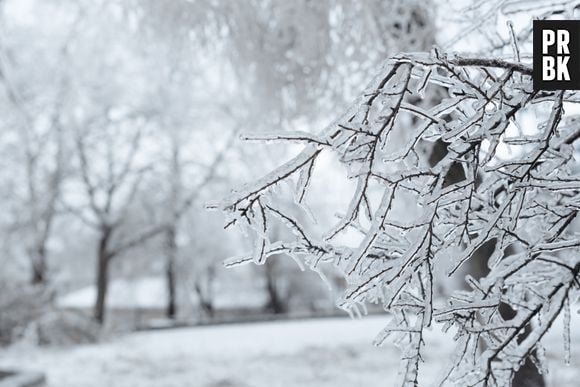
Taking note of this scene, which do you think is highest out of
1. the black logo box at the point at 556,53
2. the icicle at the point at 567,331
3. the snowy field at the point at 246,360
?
the black logo box at the point at 556,53

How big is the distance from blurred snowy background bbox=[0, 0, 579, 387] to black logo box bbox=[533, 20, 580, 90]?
924 mm

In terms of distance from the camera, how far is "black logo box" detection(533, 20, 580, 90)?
1.64m

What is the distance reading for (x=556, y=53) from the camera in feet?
6.00

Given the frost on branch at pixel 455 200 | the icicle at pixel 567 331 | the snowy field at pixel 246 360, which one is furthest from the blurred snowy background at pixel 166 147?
the icicle at pixel 567 331

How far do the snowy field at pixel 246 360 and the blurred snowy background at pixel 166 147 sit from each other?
0.05 metres

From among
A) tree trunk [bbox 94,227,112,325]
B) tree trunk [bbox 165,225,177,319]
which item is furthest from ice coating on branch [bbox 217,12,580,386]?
tree trunk [bbox 165,225,177,319]

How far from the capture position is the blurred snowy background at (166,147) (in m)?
5.04

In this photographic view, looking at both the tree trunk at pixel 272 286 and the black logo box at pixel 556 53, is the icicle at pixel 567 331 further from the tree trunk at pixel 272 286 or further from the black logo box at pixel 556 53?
the tree trunk at pixel 272 286

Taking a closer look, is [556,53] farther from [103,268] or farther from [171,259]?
[171,259]

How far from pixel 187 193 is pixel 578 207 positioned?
16.5 meters

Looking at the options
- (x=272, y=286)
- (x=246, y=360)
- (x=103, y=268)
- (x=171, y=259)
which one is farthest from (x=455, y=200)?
(x=272, y=286)

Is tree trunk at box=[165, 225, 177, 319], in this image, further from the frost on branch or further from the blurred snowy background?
the frost on branch

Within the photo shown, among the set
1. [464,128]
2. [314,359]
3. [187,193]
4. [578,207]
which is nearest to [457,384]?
[578,207]

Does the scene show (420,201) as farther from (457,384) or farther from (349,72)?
(349,72)
